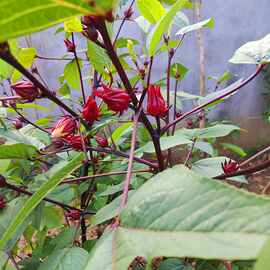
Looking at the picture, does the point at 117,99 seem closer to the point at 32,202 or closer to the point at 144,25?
the point at 32,202

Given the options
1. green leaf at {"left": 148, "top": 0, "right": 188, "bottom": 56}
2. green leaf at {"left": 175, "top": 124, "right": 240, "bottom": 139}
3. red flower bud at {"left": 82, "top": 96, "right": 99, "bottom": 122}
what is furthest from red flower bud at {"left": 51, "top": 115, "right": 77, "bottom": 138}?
green leaf at {"left": 175, "top": 124, "right": 240, "bottom": 139}

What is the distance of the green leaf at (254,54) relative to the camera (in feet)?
1.47

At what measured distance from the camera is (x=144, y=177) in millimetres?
740

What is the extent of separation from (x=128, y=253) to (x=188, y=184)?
0.16 ft

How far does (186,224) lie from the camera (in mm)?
190

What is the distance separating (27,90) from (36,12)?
20 centimetres

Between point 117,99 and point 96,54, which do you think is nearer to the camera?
point 117,99

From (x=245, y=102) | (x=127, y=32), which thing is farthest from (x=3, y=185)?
(x=245, y=102)

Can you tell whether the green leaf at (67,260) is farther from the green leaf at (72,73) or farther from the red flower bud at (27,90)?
the green leaf at (72,73)

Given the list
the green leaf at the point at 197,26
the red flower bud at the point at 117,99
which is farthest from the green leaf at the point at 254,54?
the red flower bud at the point at 117,99

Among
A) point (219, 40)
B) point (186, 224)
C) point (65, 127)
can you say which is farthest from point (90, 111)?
point (219, 40)

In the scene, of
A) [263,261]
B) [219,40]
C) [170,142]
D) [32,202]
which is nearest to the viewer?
[263,261]

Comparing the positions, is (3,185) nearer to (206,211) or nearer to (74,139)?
(74,139)

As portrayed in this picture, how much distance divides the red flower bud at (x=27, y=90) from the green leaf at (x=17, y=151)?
0.08 m
